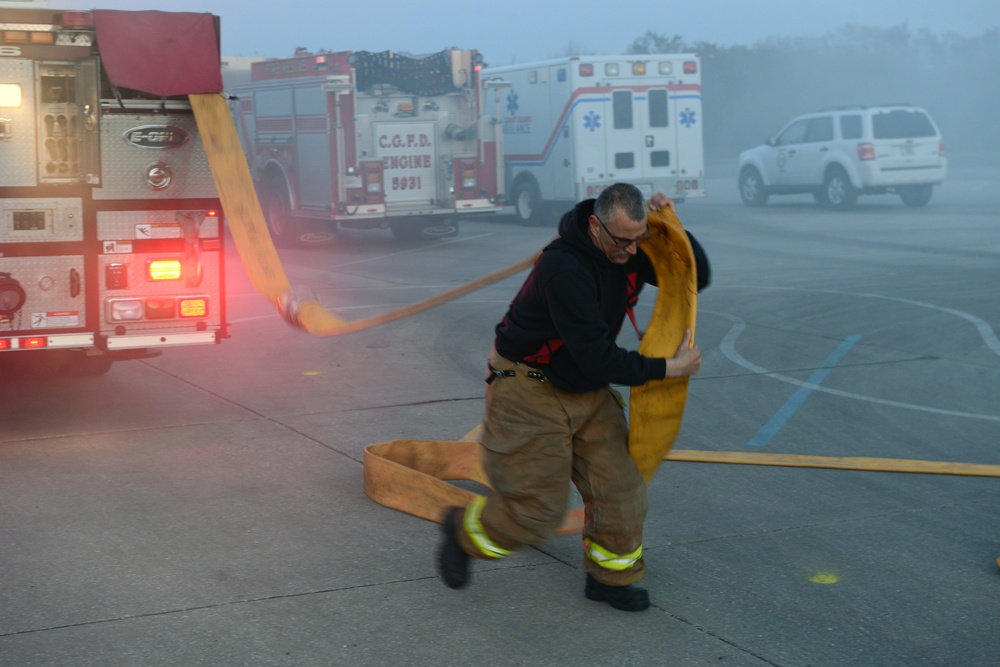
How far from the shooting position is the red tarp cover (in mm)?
7609

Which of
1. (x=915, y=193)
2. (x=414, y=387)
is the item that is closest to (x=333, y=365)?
(x=414, y=387)

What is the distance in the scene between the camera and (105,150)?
25.7 ft

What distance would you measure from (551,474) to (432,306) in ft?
4.79

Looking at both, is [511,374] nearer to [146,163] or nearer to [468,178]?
[146,163]

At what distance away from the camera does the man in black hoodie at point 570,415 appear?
4.45m

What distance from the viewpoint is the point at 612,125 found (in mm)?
21891

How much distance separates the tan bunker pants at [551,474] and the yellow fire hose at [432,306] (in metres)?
0.16

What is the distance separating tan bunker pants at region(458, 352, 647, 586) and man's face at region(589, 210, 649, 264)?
Result: 1.77ft

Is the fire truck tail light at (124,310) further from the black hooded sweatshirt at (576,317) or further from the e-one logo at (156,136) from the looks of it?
the black hooded sweatshirt at (576,317)

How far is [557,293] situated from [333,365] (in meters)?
5.78

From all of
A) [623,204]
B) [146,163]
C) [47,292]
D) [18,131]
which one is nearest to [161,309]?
[47,292]

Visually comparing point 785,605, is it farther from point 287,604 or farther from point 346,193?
point 346,193

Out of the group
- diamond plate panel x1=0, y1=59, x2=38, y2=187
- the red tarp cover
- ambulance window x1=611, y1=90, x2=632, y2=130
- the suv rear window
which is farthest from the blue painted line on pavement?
the suv rear window

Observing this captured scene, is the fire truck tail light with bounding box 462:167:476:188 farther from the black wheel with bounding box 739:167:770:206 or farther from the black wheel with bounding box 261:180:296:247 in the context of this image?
the black wheel with bounding box 739:167:770:206
